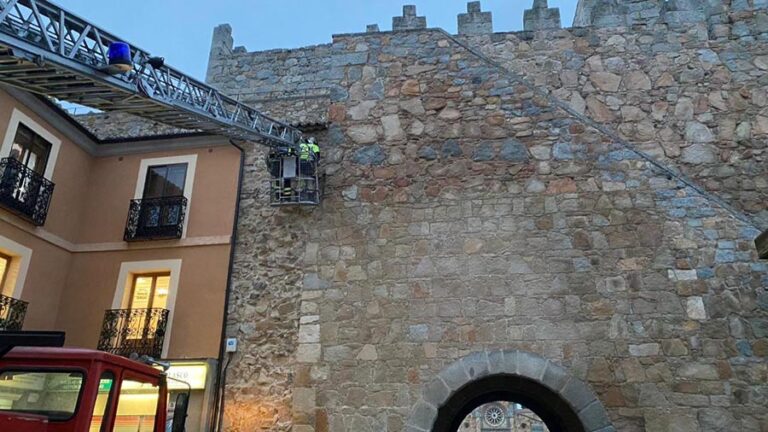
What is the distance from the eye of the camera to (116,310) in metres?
7.26

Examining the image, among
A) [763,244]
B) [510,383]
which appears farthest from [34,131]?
[763,244]

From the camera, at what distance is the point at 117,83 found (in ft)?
15.5

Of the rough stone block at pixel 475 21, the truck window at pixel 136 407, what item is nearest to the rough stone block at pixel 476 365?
the truck window at pixel 136 407

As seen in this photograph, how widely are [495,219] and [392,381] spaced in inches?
84.4

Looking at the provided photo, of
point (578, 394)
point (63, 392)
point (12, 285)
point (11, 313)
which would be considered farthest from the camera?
point (12, 285)

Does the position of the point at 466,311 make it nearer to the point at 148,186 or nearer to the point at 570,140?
the point at 570,140

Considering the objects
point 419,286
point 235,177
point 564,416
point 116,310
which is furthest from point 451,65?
point 116,310

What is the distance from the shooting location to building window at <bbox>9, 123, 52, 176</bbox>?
24.0 feet

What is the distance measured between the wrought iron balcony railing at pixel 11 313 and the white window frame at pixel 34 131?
187 cm

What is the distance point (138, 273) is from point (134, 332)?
0.92 m

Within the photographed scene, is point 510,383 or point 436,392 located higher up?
point 510,383

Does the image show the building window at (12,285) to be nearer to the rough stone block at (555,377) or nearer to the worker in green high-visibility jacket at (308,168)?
the worker in green high-visibility jacket at (308,168)

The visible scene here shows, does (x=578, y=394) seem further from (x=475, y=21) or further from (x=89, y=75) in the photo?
(x=475, y=21)

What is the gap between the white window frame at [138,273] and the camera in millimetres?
7227
